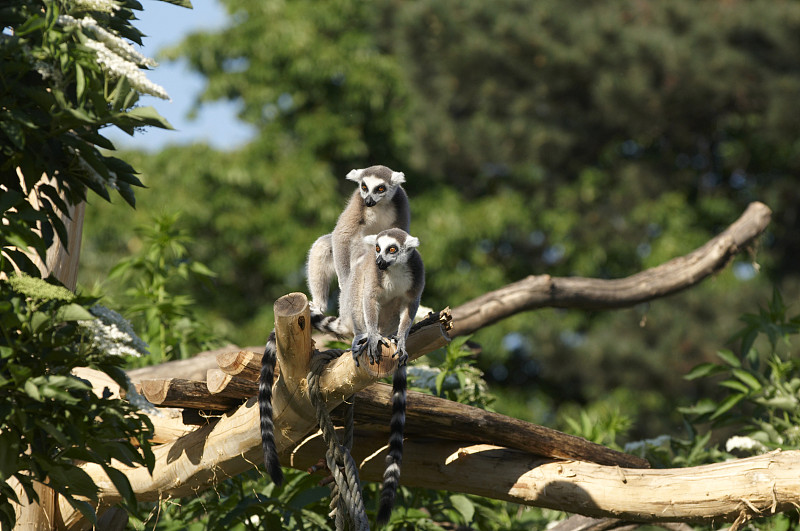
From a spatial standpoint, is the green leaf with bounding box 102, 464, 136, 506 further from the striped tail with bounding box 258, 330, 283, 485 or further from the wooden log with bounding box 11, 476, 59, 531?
the wooden log with bounding box 11, 476, 59, 531

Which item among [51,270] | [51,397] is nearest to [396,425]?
[51,397]

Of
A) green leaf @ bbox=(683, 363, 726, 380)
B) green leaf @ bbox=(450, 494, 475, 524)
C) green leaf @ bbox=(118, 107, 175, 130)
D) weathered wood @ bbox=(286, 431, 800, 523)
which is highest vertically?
green leaf @ bbox=(118, 107, 175, 130)

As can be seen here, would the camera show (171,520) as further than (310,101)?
No

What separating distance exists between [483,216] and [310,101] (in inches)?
160

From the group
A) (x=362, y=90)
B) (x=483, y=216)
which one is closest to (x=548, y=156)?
(x=483, y=216)

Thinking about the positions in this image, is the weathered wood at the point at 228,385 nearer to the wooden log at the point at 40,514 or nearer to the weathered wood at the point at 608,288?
the wooden log at the point at 40,514

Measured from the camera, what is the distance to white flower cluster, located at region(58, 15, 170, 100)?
2592 mm

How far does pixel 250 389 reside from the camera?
358 cm

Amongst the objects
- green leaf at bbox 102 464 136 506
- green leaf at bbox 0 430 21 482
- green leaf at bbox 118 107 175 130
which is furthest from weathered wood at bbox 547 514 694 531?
green leaf at bbox 118 107 175 130

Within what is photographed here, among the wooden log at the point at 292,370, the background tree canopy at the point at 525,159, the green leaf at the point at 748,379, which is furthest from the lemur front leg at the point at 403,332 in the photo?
the background tree canopy at the point at 525,159

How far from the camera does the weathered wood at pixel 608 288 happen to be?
255 inches

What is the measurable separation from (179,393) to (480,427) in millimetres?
1218

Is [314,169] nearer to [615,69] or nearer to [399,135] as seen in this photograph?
[399,135]

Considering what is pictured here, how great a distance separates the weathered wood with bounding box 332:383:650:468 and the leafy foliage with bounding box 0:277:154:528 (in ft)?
3.82
